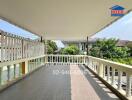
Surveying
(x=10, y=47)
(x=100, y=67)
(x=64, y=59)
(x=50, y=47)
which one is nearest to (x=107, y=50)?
(x=50, y=47)

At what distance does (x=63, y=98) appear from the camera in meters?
5.15

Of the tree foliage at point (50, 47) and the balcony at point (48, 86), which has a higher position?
the tree foliage at point (50, 47)

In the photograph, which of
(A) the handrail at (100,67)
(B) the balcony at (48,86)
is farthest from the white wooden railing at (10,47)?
(A) the handrail at (100,67)

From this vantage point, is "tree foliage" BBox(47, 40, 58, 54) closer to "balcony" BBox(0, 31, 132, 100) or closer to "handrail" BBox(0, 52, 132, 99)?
"handrail" BBox(0, 52, 132, 99)

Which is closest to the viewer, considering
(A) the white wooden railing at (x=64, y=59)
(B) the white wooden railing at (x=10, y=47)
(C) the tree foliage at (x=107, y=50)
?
(B) the white wooden railing at (x=10, y=47)

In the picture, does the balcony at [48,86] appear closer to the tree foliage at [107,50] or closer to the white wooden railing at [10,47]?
the white wooden railing at [10,47]

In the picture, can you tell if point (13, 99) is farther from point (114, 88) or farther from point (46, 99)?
point (114, 88)

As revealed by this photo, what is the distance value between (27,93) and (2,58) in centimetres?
122

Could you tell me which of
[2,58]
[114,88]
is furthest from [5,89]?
[114,88]

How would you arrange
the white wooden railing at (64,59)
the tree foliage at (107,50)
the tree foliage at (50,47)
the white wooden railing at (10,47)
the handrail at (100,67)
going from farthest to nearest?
the tree foliage at (107,50)
the tree foliage at (50,47)
the white wooden railing at (64,59)
the white wooden railing at (10,47)
the handrail at (100,67)

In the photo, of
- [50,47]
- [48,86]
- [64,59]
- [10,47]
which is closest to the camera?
[48,86]

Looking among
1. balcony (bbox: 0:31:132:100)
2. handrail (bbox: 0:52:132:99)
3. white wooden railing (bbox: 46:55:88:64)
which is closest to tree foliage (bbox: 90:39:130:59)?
white wooden railing (bbox: 46:55:88:64)

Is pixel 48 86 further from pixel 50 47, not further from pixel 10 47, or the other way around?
pixel 50 47

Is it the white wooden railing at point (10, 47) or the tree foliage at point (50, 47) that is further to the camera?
the tree foliage at point (50, 47)
